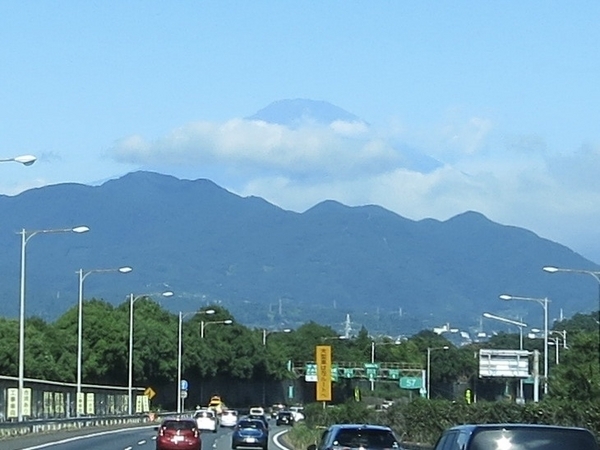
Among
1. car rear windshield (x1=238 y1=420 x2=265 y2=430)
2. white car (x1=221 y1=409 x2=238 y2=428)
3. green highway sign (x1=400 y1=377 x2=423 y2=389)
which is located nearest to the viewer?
car rear windshield (x1=238 y1=420 x2=265 y2=430)

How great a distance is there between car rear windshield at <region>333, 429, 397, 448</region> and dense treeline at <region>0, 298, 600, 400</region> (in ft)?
97.9

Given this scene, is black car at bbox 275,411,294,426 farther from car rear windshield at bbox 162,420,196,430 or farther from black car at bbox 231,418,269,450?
car rear windshield at bbox 162,420,196,430

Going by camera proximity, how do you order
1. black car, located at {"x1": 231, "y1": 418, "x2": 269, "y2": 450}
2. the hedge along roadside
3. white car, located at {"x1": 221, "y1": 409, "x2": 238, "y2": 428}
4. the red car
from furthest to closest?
white car, located at {"x1": 221, "y1": 409, "x2": 238, "y2": 428}
black car, located at {"x1": 231, "y1": 418, "x2": 269, "y2": 450}
the red car
the hedge along roadside

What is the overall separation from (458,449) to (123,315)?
4126 inches

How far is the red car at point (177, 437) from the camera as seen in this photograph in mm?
48938

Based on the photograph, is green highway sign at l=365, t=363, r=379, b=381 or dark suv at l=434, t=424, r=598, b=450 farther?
green highway sign at l=365, t=363, r=379, b=381

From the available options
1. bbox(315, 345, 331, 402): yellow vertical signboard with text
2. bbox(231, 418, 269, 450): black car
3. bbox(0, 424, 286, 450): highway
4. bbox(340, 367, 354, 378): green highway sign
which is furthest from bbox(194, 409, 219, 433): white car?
bbox(340, 367, 354, 378): green highway sign

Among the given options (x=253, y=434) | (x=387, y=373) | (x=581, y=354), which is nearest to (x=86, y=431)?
(x=253, y=434)

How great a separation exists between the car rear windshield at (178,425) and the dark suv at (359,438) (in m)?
20.9

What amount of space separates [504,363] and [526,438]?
83771 mm

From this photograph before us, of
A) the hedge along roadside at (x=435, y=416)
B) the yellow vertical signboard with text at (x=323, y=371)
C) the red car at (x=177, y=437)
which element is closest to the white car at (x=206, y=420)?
the hedge along roadside at (x=435, y=416)

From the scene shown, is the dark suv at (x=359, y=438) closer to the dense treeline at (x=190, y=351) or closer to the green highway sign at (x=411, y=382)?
the dense treeline at (x=190, y=351)

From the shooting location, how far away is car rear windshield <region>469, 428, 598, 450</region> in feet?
55.9

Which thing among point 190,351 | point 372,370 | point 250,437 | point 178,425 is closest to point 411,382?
point 372,370
